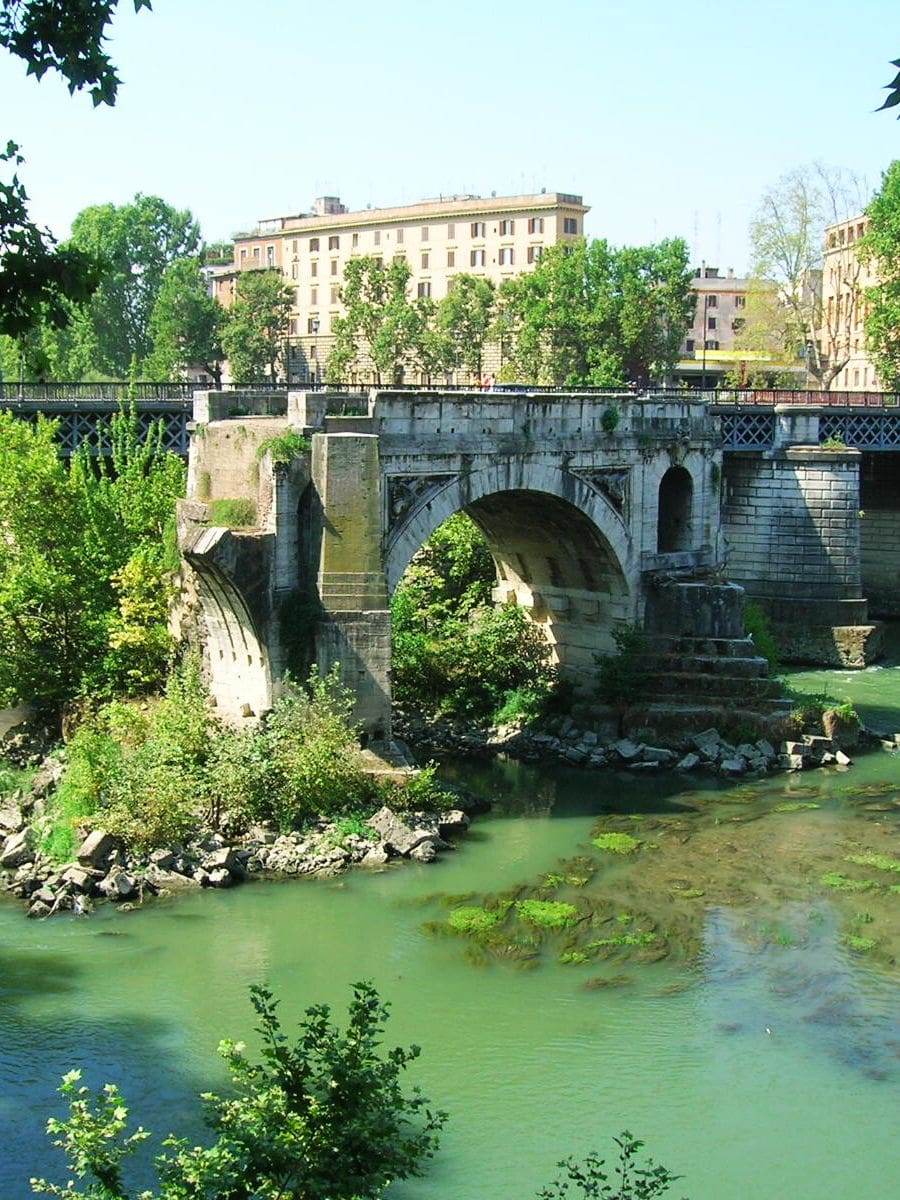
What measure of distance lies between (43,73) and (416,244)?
76.2m

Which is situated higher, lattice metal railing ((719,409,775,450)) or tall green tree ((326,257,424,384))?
tall green tree ((326,257,424,384))

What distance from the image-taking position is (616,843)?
84.6 feet

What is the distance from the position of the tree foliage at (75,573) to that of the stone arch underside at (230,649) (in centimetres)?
174

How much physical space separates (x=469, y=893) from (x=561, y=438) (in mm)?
10614

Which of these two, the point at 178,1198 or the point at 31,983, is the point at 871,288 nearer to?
the point at 31,983

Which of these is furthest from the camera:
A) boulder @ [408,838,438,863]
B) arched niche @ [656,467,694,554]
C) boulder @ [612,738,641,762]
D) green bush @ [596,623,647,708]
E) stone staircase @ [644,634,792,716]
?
arched niche @ [656,467,694,554]

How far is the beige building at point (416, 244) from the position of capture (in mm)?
81500

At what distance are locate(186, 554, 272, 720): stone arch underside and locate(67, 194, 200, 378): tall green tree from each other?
192 feet

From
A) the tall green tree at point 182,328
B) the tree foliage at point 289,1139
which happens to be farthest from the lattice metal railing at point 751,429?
the tall green tree at point 182,328

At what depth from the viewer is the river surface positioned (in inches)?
640

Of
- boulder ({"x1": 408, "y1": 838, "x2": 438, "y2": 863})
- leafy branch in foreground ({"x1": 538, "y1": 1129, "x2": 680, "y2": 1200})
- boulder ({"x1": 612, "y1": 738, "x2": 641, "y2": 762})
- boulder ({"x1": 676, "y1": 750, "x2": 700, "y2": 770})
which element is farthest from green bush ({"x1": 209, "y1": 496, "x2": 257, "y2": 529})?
leafy branch in foreground ({"x1": 538, "y1": 1129, "x2": 680, "y2": 1200})

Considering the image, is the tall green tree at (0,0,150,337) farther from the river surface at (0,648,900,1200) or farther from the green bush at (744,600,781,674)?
the green bush at (744,600,781,674)

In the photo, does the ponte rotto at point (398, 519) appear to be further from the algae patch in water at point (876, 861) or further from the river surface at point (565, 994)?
the algae patch in water at point (876, 861)

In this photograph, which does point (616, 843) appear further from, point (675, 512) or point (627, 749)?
point (675, 512)
